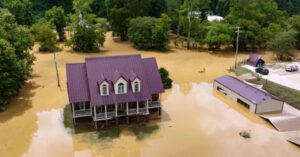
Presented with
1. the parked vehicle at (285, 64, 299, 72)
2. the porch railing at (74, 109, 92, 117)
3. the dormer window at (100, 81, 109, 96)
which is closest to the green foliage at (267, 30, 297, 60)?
the parked vehicle at (285, 64, 299, 72)

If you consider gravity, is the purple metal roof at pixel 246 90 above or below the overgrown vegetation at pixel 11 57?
below

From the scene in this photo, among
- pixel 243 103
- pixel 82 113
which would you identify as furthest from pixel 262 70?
pixel 82 113

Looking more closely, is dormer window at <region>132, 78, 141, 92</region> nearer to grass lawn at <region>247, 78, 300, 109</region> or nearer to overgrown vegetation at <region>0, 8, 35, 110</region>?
overgrown vegetation at <region>0, 8, 35, 110</region>

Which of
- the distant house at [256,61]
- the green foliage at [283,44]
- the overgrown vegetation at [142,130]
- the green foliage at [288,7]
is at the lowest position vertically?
the overgrown vegetation at [142,130]

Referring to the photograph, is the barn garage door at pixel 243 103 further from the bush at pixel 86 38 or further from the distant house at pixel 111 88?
the bush at pixel 86 38

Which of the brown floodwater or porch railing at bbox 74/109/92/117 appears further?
porch railing at bbox 74/109/92/117

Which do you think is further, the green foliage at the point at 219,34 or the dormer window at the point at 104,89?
the green foliage at the point at 219,34

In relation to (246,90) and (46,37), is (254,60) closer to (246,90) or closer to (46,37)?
(246,90)

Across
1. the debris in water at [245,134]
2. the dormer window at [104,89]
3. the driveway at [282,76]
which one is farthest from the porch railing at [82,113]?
the driveway at [282,76]
